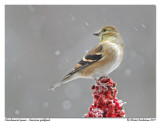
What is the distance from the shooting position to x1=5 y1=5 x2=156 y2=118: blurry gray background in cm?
737

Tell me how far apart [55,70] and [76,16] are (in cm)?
211

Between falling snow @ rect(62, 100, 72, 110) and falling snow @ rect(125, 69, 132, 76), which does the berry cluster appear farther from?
falling snow @ rect(125, 69, 132, 76)

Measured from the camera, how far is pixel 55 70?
809 cm

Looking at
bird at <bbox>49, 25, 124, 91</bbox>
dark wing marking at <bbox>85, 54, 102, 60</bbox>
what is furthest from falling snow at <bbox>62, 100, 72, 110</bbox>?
dark wing marking at <bbox>85, 54, 102, 60</bbox>

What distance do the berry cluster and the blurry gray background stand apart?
11.6 ft

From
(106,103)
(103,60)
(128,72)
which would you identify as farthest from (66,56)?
(106,103)

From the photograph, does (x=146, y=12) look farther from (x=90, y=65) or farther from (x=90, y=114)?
(x=90, y=114)

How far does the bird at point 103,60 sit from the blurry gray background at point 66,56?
248cm

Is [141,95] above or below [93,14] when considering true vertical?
below

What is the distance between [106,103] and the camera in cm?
320

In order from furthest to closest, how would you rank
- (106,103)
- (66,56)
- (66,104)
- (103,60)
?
1. (66,56)
2. (66,104)
3. (103,60)
4. (106,103)

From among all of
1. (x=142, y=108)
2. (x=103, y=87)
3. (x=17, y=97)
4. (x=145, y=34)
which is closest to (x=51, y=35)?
(x=17, y=97)

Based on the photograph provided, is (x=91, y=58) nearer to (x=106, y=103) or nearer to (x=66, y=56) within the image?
(x=106, y=103)

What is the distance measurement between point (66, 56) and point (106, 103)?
558 centimetres
